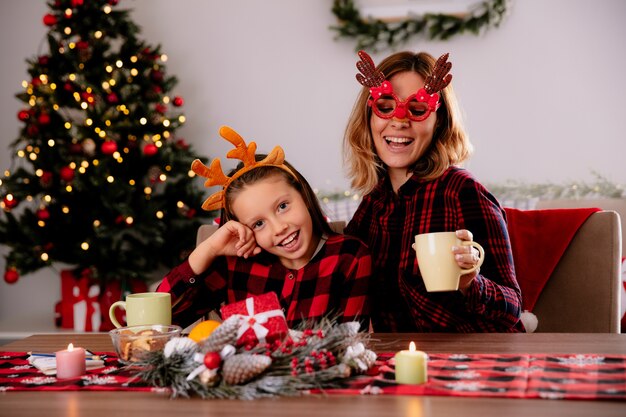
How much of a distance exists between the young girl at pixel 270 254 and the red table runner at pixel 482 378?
49cm

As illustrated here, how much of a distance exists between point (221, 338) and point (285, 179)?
71cm

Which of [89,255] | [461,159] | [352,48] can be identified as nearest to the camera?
[461,159]

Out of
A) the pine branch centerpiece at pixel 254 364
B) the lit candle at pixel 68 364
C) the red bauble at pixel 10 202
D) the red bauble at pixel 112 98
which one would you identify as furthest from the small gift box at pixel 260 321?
the red bauble at pixel 10 202

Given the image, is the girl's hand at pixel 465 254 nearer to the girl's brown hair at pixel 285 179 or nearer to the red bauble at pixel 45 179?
the girl's brown hair at pixel 285 179

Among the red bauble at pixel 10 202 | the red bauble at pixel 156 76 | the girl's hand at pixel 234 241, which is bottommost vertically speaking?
the girl's hand at pixel 234 241

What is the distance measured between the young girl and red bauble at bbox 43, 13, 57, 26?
273 cm

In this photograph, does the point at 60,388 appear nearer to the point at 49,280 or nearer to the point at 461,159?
the point at 461,159

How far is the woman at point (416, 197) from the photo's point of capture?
64.7 inches

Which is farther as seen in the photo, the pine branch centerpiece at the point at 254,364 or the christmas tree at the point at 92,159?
the christmas tree at the point at 92,159

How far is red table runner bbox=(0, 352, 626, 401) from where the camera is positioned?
94 cm

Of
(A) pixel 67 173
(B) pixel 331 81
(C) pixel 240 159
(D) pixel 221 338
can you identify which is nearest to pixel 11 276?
(A) pixel 67 173

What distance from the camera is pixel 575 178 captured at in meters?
4.27

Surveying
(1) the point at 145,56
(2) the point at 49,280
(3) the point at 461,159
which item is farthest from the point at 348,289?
(2) the point at 49,280

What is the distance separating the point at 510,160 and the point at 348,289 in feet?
9.65
